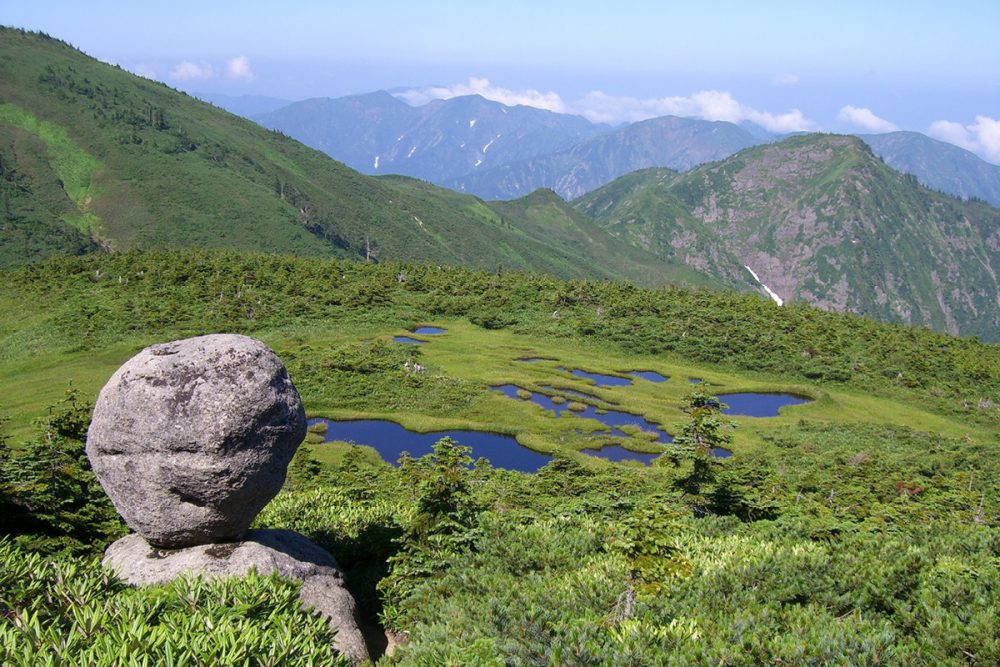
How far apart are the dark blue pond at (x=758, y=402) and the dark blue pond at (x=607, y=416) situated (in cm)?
1421

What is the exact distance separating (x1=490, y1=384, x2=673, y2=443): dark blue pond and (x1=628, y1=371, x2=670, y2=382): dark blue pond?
18.2 metres

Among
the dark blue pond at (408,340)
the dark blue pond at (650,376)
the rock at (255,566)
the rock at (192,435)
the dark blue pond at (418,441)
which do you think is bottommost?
the dark blue pond at (418,441)

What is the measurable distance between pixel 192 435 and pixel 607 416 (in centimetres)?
5752

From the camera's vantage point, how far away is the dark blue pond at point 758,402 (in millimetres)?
78062

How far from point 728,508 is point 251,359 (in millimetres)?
22461

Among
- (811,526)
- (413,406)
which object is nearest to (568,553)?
(811,526)

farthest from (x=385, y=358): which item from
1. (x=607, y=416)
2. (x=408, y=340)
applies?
(x=607, y=416)

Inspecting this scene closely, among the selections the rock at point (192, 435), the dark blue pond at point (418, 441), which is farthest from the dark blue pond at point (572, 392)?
the rock at point (192, 435)

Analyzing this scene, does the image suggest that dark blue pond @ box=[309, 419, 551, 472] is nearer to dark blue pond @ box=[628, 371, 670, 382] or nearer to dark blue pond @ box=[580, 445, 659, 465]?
dark blue pond @ box=[580, 445, 659, 465]

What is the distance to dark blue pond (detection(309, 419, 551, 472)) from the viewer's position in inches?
2211

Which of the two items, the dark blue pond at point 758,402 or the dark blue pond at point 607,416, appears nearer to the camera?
the dark blue pond at point 607,416

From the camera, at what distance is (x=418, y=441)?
5981 cm

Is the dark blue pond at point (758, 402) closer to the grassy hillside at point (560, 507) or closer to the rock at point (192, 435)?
the grassy hillside at point (560, 507)

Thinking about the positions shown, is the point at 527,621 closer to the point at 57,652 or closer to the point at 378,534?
the point at 57,652
